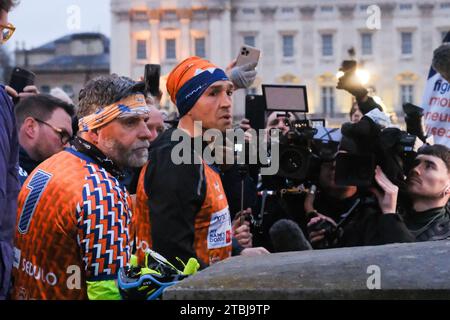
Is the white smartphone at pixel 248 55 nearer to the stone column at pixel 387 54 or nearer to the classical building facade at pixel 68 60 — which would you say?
the stone column at pixel 387 54

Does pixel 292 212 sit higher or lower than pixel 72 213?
lower

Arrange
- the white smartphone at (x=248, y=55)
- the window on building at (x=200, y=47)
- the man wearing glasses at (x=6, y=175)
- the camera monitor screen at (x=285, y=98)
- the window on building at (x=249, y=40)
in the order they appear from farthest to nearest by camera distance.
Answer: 1. the window on building at (x=200, y=47)
2. the window on building at (x=249, y=40)
3. the camera monitor screen at (x=285, y=98)
4. the white smartphone at (x=248, y=55)
5. the man wearing glasses at (x=6, y=175)

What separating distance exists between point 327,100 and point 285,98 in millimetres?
49123

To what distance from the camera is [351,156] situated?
419 cm

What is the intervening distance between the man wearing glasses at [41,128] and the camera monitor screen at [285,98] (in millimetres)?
1397

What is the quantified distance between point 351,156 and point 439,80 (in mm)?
2990

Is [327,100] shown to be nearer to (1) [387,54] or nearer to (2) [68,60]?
(1) [387,54]

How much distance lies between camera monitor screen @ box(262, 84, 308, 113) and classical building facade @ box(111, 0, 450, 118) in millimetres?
47178

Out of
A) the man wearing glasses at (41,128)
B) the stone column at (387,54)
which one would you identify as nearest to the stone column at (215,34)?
the stone column at (387,54)

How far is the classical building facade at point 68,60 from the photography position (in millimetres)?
59000

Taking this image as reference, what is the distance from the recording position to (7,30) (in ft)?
8.98
